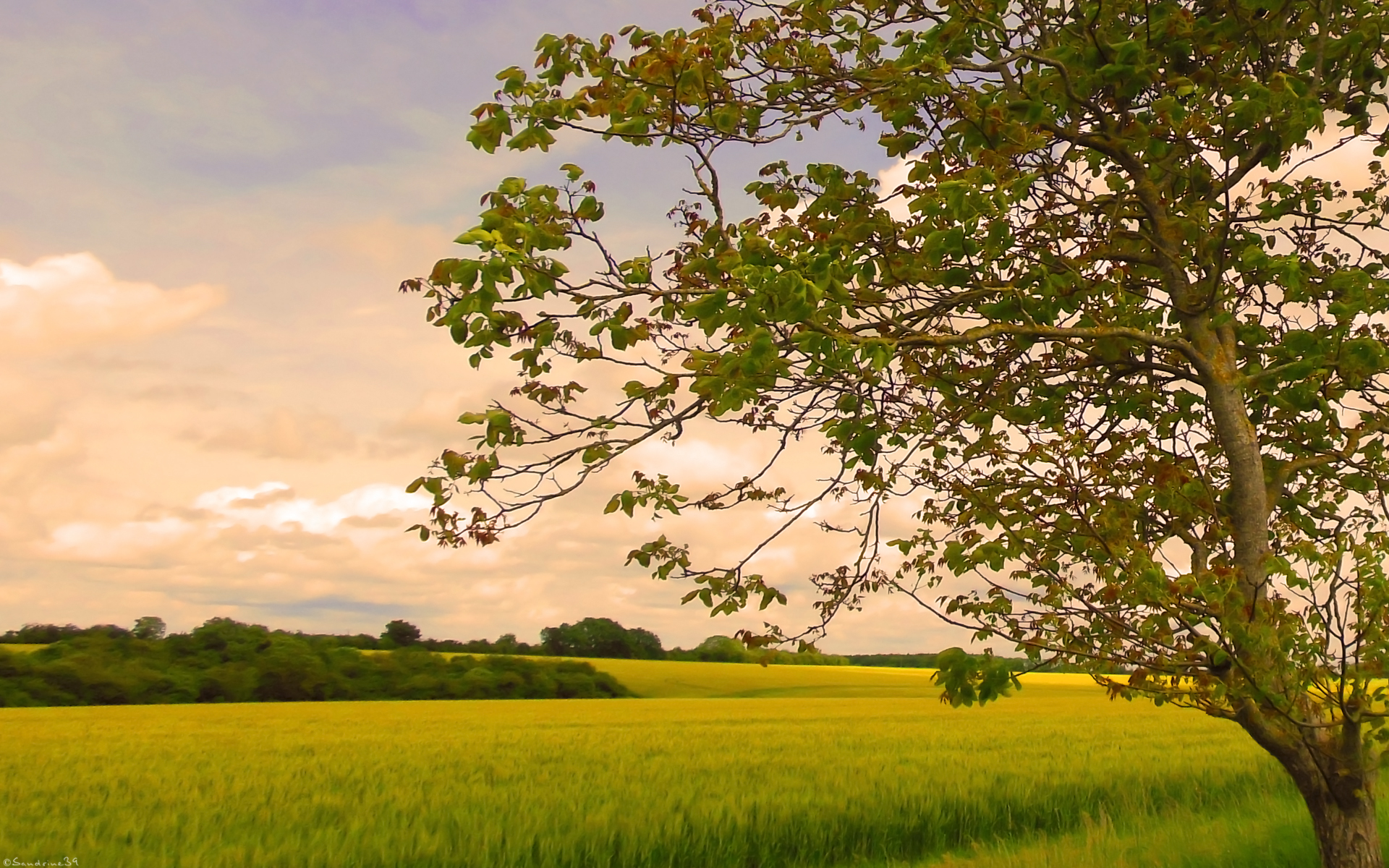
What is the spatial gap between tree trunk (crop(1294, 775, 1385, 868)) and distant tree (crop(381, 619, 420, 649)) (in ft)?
208

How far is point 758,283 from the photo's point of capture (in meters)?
4.70

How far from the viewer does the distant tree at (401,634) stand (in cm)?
6469

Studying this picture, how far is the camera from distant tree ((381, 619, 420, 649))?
64.7 meters

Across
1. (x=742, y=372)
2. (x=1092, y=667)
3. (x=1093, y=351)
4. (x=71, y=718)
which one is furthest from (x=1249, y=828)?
(x=71, y=718)

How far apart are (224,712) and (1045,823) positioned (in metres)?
29.8

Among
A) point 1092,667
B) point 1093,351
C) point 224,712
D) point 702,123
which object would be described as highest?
point 702,123

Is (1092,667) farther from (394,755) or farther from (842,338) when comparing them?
(394,755)

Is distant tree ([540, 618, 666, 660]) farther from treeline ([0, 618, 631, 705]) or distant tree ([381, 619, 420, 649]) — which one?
treeline ([0, 618, 631, 705])

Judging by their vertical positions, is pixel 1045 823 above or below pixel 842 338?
below

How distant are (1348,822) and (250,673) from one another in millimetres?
49425

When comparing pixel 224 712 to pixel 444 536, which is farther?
pixel 224 712

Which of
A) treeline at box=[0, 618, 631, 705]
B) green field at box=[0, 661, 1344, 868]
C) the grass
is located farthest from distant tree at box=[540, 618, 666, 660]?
green field at box=[0, 661, 1344, 868]

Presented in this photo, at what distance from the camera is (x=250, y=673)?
46750 millimetres

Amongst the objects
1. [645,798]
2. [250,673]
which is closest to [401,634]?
[250,673]
